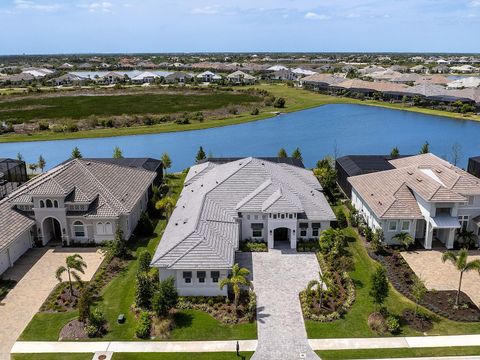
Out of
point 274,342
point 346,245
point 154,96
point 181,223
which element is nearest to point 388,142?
point 346,245

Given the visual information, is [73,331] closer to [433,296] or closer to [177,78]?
[433,296]

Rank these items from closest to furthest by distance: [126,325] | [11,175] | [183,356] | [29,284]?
[183,356] → [126,325] → [29,284] → [11,175]

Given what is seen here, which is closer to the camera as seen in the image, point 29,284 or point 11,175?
point 29,284

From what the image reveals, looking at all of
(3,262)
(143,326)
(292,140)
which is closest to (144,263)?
(143,326)

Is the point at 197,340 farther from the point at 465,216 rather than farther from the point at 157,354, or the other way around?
the point at 465,216

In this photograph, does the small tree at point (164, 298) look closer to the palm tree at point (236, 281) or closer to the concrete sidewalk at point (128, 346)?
the concrete sidewalk at point (128, 346)

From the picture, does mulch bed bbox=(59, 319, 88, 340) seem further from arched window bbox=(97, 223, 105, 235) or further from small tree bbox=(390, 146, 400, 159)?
small tree bbox=(390, 146, 400, 159)
